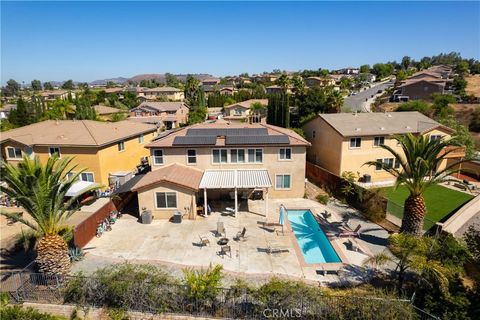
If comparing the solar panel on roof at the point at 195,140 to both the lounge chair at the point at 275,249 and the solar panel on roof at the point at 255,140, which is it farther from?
the lounge chair at the point at 275,249

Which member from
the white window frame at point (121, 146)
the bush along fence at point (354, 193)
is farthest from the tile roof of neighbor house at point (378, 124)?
the white window frame at point (121, 146)

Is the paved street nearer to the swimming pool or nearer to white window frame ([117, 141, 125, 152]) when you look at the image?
the swimming pool

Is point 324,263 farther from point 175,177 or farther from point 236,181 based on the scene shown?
point 175,177

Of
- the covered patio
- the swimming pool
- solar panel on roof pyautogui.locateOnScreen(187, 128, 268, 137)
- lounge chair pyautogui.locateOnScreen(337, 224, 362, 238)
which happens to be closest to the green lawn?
lounge chair pyautogui.locateOnScreen(337, 224, 362, 238)

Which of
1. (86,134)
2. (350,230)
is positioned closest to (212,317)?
(350,230)

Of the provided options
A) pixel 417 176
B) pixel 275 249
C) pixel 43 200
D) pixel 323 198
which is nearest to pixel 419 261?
pixel 417 176

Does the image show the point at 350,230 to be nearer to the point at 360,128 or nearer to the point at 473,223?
the point at 473,223

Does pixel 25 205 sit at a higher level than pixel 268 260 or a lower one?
higher
